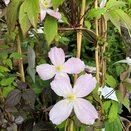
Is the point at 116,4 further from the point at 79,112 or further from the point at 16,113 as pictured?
the point at 16,113

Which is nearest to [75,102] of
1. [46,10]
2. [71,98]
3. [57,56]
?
[71,98]

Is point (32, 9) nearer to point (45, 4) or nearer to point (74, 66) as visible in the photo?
point (45, 4)

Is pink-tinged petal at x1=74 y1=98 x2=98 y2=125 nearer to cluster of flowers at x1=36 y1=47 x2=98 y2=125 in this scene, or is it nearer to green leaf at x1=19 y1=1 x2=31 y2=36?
cluster of flowers at x1=36 y1=47 x2=98 y2=125

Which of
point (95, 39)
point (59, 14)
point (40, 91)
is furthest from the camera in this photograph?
point (40, 91)

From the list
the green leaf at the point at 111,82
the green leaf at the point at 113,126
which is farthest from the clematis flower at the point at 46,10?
the green leaf at the point at 113,126

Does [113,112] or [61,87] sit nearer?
[61,87]

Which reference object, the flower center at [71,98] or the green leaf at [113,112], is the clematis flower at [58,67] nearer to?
the flower center at [71,98]

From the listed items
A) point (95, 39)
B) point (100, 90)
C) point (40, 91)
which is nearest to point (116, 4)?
point (95, 39)
